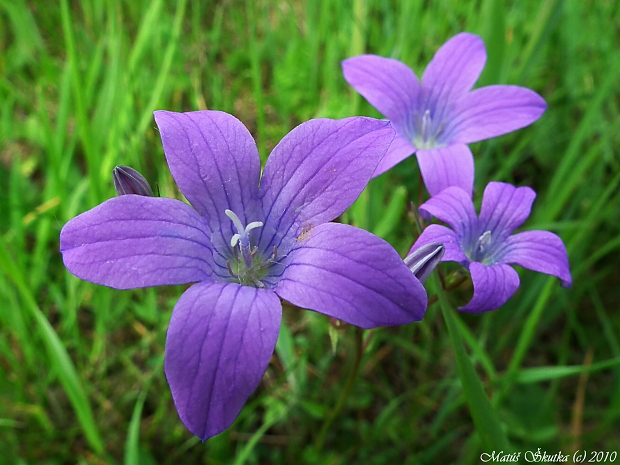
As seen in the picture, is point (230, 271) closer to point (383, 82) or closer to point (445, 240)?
point (445, 240)

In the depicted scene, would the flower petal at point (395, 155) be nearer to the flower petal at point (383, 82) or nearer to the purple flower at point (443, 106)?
the purple flower at point (443, 106)

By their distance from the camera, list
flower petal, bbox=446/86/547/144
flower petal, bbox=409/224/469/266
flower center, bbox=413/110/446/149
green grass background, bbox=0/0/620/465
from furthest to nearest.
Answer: green grass background, bbox=0/0/620/465
flower center, bbox=413/110/446/149
flower petal, bbox=446/86/547/144
flower petal, bbox=409/224/469/266

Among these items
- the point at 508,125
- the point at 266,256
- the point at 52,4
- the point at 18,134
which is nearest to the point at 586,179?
the point at 508,125

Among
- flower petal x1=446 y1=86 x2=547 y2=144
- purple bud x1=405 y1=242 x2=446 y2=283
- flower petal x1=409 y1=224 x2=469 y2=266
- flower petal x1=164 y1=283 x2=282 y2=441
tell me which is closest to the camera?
flower petal x1=164 y1=283 x2=282 y2=441

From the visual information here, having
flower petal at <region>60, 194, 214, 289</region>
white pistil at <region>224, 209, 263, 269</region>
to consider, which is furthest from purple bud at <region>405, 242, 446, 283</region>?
flower petal at <region>60, 194, 214, 289</region>

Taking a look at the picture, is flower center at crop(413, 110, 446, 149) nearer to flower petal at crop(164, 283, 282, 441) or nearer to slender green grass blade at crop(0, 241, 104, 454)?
flower petal at crop(164, 283, 282, 441)

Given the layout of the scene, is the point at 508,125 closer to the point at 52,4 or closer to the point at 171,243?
the point at 171,243

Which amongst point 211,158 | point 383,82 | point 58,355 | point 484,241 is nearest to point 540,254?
point 484,241

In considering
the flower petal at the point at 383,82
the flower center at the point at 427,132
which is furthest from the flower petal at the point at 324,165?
the flower center at the point at 427,132
